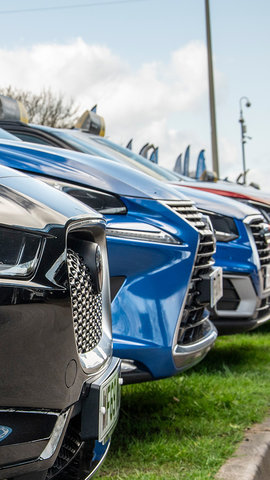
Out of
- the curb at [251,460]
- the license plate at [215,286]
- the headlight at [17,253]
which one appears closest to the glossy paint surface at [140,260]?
the license plate at [215,286]

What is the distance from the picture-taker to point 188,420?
3.92 metres

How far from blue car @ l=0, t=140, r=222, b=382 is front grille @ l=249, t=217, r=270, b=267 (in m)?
1.85

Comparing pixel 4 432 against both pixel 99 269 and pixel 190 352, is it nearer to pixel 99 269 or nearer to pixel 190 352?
pixel 99 269

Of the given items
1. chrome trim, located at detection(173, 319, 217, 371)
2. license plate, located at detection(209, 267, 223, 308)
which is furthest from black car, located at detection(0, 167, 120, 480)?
license plate, located at detection(209, 267, 223, 308)

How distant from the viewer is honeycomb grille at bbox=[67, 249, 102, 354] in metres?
1.95

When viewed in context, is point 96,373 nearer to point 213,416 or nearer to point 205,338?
point 205,338

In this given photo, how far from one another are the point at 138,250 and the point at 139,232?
0.09 m

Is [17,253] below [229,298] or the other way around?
the other way around

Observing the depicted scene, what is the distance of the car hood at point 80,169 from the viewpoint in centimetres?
313

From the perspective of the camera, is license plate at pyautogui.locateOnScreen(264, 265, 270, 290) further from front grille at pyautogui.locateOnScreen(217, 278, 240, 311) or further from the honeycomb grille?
the honeycomb grille

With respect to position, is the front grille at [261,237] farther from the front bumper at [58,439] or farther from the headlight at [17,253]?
the headlight at [17,253]

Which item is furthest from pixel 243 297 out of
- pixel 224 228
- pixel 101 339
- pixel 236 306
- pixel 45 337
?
pixel 45 337

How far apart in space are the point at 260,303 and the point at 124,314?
2.34 meters

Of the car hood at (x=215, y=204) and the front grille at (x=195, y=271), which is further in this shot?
the car hood at (x=215, y=204)
